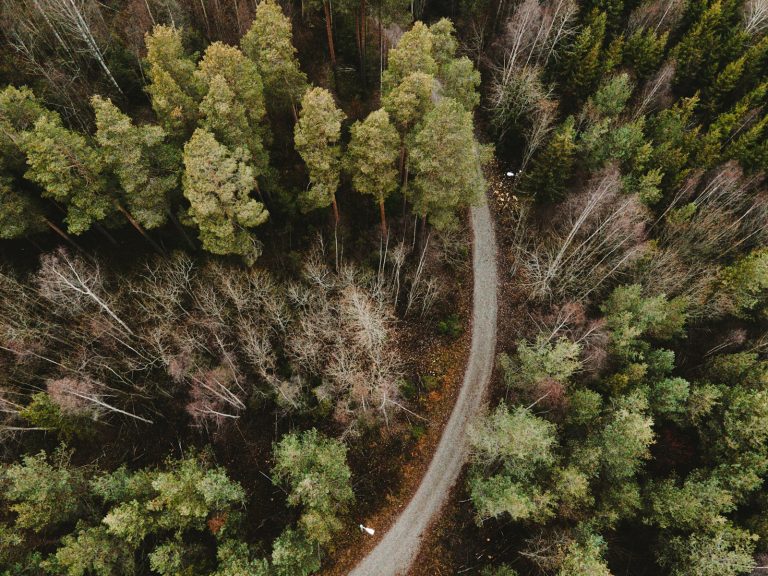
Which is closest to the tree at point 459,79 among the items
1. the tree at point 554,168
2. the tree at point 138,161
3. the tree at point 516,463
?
the tree at point 554,168

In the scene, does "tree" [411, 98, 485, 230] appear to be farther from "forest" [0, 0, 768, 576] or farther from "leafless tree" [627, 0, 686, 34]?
"leafless tree" [627, 0, 686, 34]

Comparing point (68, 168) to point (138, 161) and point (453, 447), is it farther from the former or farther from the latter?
point (453, 447)

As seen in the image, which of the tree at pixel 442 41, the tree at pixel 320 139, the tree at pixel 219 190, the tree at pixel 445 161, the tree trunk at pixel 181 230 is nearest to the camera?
the tree at pixel 219 190

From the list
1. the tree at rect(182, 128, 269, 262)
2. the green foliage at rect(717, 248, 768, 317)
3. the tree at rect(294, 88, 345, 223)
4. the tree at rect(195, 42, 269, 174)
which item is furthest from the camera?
the green foliage at rect(717, 248, 768, 317)

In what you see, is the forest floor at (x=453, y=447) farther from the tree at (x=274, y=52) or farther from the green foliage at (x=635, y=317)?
the tree at (x=274, y=52)

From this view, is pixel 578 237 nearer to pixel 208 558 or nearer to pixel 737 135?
pixel 737 135

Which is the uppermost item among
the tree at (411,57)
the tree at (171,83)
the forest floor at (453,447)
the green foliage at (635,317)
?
the tree at (411,57)

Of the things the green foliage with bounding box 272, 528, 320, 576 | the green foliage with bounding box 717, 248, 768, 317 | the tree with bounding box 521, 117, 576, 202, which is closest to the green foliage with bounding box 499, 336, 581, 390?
the green foliage with bounding box 717, 248, 768, 317

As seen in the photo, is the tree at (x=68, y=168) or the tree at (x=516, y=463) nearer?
the tree at (x=68, y=168)
